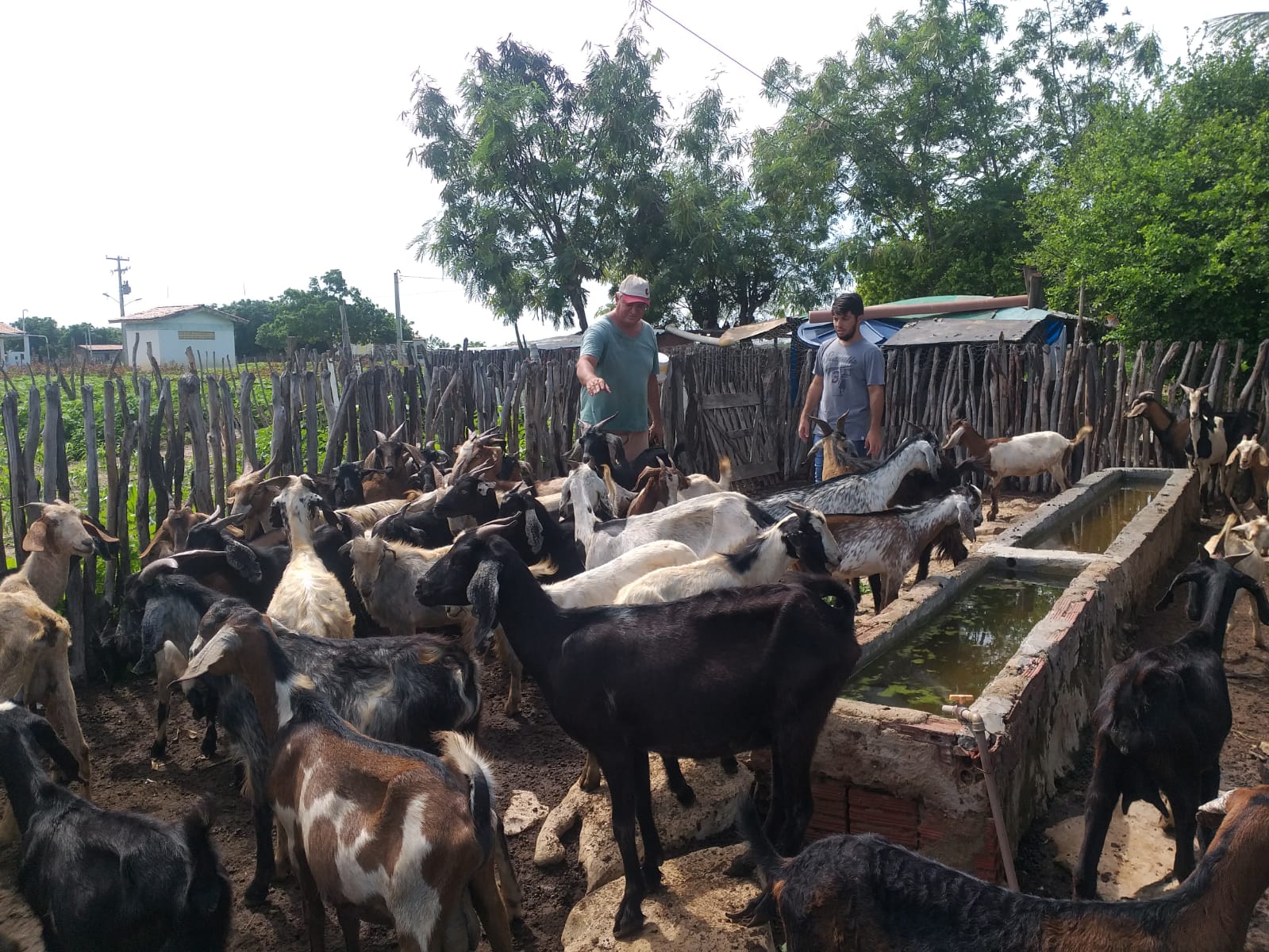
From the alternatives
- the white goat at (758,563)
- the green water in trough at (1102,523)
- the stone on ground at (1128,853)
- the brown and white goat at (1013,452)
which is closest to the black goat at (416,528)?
the white goat at (758,563)

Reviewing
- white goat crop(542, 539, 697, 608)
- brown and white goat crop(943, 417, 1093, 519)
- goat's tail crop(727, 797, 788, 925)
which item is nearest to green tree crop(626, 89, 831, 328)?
brown and white goat crop(943, 417, 1093, 519)

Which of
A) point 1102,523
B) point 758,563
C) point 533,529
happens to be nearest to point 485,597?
point 758,563

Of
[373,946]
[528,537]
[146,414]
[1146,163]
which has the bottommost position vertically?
[373,946]

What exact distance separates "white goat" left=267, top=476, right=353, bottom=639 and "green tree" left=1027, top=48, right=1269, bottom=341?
10829 mm

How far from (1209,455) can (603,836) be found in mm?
8037

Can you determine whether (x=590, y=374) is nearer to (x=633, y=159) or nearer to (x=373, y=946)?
(x=373, y=946)

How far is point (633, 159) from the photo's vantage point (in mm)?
24109

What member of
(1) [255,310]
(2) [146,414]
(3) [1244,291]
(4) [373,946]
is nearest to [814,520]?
(4) [373,946]

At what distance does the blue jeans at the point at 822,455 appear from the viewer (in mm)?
6871

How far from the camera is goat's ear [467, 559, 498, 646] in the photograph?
3.45m

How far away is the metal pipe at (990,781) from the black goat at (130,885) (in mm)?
2374

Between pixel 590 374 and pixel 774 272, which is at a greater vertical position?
pixel 774 272

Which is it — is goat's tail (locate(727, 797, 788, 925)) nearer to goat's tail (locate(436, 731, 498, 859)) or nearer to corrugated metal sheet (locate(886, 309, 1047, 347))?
goat's tail (locate(436, 731, 498, 859))

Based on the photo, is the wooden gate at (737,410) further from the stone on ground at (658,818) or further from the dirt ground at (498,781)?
the stone on ground at (658,818)
